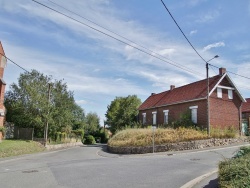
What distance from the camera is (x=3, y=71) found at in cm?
3256

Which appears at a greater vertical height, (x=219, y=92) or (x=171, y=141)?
(x=219, y=92)

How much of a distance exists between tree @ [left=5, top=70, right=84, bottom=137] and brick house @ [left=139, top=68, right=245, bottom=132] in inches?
545

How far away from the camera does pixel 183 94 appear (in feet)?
126

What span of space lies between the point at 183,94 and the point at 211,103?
528 cm

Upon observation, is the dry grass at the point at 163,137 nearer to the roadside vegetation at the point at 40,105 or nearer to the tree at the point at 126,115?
the roadside vegetation at the point at 40,105

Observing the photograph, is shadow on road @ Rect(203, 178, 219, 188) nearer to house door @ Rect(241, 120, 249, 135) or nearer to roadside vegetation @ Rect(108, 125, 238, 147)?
roadside vegetation @ Rect(108, 125, 238, 147)

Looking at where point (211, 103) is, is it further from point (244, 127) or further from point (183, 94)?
point (244, 127)

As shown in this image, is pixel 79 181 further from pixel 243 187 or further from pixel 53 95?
pixel 53 95

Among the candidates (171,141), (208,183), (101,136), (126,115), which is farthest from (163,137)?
(101,136)

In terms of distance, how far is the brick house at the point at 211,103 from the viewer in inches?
1319

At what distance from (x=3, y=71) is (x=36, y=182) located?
25021mm

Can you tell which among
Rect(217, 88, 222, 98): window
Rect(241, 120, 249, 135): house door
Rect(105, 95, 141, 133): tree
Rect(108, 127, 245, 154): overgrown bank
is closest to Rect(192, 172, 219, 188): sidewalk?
Rect(108, 127, 245, 154): overgrown bank

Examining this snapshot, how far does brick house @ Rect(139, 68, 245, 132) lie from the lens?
110 feet

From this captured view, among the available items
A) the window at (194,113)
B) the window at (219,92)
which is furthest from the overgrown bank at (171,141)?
the window at (219,92)
